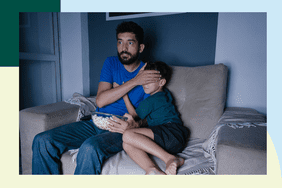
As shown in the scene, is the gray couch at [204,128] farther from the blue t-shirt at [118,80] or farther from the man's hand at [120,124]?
the blue t-shirt at [118,80]

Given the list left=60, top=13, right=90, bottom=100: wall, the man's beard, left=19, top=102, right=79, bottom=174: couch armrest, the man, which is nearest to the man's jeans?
the man

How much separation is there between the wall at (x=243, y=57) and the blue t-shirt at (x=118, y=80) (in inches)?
32.8

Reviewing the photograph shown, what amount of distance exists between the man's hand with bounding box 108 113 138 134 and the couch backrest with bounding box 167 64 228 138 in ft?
1.57

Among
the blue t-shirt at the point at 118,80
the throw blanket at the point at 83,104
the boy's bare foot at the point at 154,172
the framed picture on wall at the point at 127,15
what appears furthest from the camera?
the framed picture on wall at the point at 127,15

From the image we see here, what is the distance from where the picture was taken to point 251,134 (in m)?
0.89

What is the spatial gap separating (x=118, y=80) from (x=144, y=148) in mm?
653

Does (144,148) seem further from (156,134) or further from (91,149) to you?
(91,149)

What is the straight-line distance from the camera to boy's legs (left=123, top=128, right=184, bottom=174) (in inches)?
37.1

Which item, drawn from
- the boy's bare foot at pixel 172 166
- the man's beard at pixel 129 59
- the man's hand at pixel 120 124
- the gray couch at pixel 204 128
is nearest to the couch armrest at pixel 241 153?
the gray couch at pixel 204 128

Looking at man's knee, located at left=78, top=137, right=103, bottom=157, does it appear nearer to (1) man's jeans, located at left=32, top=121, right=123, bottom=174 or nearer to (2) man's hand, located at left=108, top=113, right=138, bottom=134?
(1) man's jeans, located at left=32, top=121, right=123, bottom=174

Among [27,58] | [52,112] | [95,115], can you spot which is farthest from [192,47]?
[27,58]

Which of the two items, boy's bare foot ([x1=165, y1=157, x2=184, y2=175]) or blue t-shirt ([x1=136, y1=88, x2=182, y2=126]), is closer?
boy's bare foot ([x1=165, y1=157, x2=184, y2=175])

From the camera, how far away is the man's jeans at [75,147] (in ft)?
3.20

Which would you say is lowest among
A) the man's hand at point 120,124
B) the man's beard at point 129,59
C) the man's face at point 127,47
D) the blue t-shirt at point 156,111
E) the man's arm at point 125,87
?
the man's hand at point 120,124
